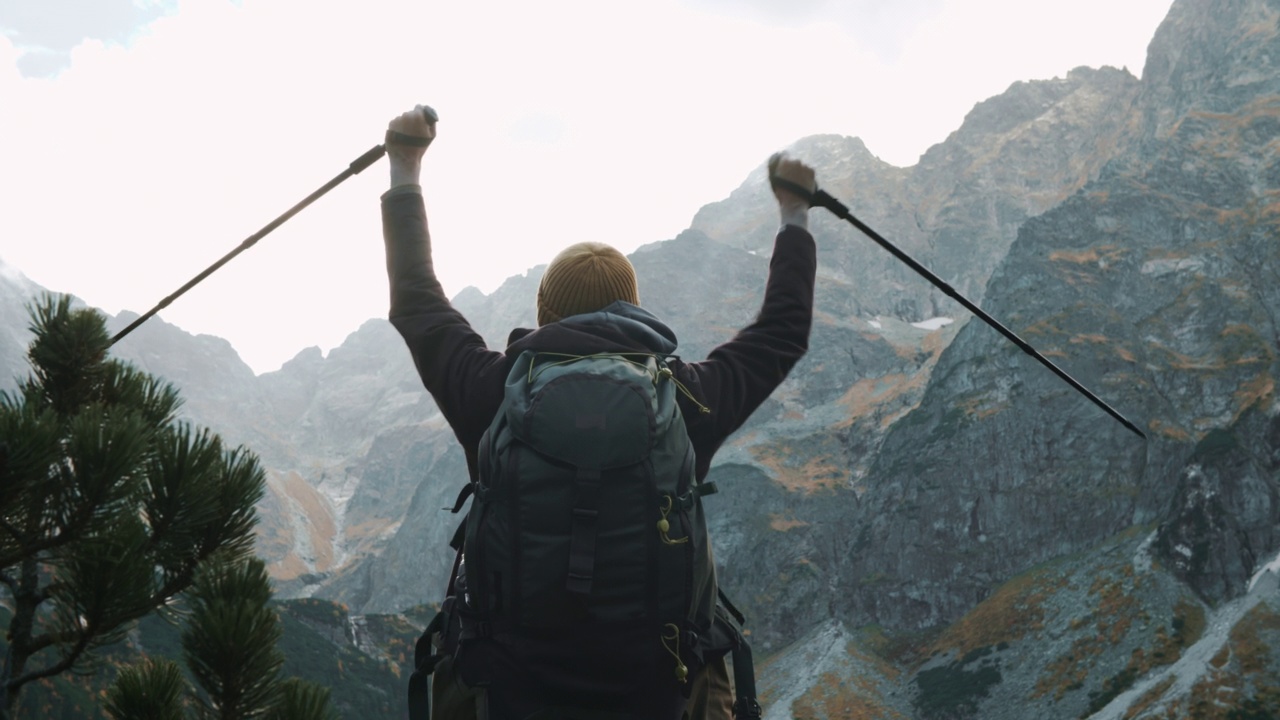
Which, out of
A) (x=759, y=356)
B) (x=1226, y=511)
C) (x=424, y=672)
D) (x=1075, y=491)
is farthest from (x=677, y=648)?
(x=1075, y=491)

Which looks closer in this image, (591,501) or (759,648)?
(591,501)

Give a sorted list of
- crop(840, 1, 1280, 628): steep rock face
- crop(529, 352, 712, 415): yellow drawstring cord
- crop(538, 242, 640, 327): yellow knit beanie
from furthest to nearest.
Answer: crop(840, 1, 1280, 628): steep rock face < crop(538, 242, 640, 327): yellow knit beanie < crop(529, 352, 712, 415): yellow drawstring cord

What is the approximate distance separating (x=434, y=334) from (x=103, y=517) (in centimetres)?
154

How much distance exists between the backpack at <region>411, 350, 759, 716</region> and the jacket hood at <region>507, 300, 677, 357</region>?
0.72 ft

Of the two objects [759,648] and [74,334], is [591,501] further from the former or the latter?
[759,648]

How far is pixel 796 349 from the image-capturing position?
14.2 ft

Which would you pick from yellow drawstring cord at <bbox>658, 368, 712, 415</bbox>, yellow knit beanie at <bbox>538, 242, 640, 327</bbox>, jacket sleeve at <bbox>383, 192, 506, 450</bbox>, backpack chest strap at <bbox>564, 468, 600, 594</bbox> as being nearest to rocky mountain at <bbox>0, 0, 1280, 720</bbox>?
yellow drawstring cord at <bbox>658, 368, 712, 415</bbox>

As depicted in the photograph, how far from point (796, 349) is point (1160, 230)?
6364 inches

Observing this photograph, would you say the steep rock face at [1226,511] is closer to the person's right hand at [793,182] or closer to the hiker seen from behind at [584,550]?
the person's right hand at [793,182]

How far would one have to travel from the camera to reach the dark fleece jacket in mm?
3727

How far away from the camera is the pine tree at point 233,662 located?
11.8 ft

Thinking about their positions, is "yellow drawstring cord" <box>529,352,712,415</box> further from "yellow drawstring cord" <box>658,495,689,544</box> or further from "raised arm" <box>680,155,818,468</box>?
"yellow drawstring cord" <box>658,495,689,544</box>

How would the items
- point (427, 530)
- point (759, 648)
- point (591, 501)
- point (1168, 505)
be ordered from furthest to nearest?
→ point (427, 530), point (759, 648), point (1168, 505), point (591, 501)

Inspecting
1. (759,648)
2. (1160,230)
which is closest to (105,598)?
(759,648)
